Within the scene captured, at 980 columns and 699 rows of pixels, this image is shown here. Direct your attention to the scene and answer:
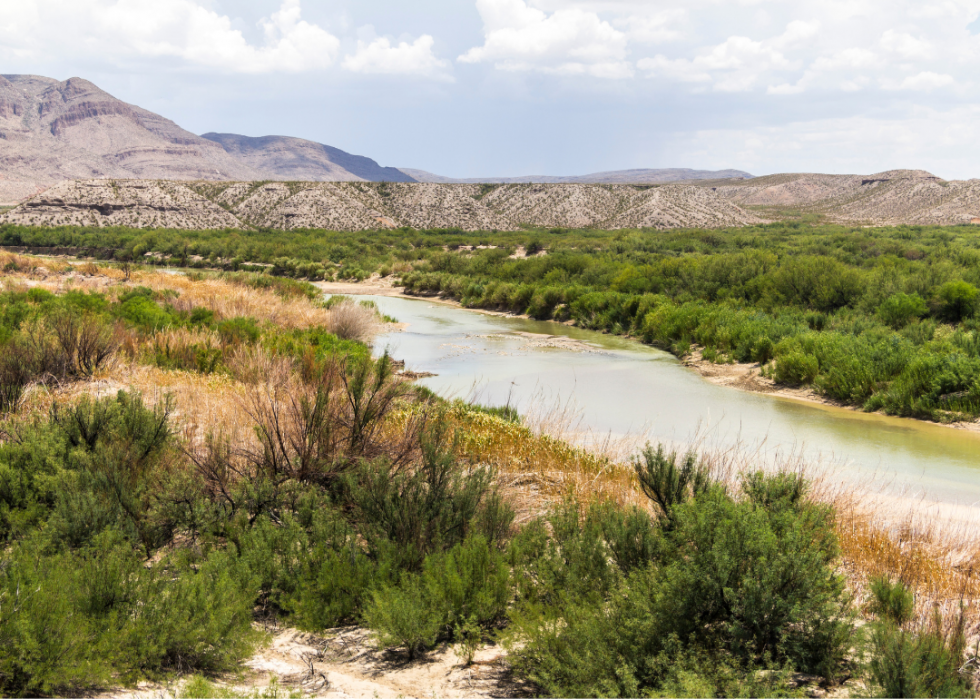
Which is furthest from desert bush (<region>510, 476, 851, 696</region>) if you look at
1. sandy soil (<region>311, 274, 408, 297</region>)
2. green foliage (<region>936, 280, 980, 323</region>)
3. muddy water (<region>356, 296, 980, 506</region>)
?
sandy soil (<region>311, 274, 408, 297</region>)

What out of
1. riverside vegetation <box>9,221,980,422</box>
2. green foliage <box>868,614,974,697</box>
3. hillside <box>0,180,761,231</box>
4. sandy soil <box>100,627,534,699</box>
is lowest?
sandy soil <box>100,627,534,699</box>

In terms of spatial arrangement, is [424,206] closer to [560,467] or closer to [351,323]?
[351,323]

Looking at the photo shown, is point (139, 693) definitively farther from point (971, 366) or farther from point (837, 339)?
point (837, 339)

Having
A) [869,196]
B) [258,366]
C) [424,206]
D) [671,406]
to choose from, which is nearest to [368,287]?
[671,406]

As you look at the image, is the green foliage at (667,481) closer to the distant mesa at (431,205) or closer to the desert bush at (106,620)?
the desert bush at (106,620)

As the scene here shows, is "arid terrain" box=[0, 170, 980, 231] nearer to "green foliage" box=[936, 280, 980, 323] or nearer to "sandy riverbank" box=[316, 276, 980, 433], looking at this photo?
"green foliage" box=[936, 280, 980, 323]

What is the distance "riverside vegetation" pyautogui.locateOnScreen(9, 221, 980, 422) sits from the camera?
15273mm

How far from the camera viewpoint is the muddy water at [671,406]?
10836 mm

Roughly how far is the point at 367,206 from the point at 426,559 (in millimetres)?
86505

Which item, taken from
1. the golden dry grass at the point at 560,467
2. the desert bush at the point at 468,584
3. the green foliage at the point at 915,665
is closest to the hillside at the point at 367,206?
the golden dry grass at the point at 560,467

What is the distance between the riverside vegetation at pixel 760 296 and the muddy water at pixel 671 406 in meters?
1.09

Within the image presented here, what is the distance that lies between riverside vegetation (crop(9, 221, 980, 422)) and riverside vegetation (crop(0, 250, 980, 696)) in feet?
32.1

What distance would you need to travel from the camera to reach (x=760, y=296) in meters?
25.8

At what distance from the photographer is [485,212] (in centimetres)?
9219
